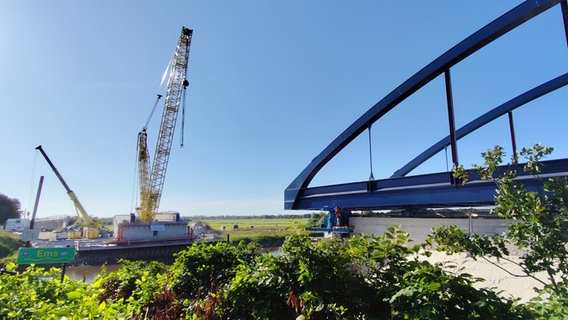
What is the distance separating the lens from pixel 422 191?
28.6ft

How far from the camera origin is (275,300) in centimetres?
237

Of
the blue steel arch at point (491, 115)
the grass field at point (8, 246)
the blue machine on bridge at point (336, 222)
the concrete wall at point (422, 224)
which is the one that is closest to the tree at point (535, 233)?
the concrete wall at point (422, 224)

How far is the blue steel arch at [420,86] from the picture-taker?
909cm

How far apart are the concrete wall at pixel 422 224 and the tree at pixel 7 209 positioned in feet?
281

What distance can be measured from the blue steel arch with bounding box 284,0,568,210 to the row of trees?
7.53 meters

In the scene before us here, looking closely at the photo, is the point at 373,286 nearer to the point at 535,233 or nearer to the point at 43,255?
the point at 535,233

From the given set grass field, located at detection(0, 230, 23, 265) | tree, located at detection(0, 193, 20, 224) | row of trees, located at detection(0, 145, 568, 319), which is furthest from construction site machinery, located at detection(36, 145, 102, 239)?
row of trees, located at detection(0, 145, 568, 319)

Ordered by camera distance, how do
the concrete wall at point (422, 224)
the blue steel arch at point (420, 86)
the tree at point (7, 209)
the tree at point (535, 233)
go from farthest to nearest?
1. the tree at point (7, 209)
2. the blue steel arch at point (420, 86)
3. the concrete wall at point (422, 224)
4. the tree at point (535, 233)

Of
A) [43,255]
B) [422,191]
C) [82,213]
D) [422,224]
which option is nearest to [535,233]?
[422,191]

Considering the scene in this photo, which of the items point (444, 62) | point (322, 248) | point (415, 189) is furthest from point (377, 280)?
point (444, 62)

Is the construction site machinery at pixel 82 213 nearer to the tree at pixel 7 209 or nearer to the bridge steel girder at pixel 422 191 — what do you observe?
the tree at pixel 7 209

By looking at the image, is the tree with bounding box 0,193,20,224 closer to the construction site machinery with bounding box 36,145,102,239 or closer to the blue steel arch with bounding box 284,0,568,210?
the construction site machinery with bounding box 36,145,102,239

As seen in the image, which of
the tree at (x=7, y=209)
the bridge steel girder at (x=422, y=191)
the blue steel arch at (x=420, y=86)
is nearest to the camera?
the bridge steel girder at (x=422, y=191)

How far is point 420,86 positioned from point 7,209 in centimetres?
9002
